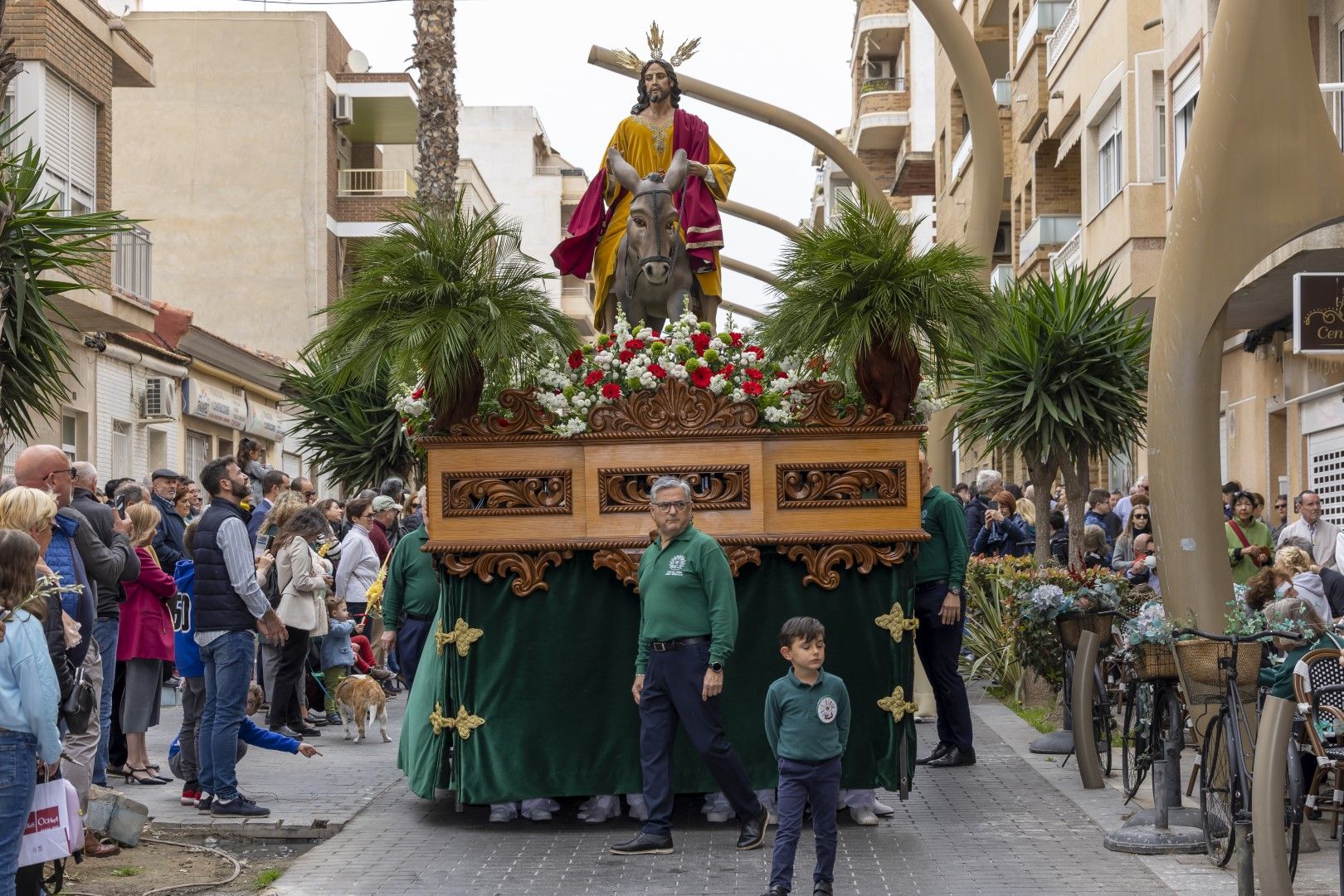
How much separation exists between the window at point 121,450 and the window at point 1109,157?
50.0 ft

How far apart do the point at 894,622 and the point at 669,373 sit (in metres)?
1.89

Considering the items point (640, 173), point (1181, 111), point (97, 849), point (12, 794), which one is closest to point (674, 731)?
point (97, 849)

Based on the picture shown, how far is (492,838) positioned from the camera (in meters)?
10.4

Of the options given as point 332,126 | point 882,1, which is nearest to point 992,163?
point 332,126

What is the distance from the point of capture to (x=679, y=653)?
960 cm

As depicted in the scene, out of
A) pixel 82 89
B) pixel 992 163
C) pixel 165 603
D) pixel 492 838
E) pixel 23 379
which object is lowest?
pixel 492 838

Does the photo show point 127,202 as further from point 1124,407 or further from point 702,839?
point 702,839

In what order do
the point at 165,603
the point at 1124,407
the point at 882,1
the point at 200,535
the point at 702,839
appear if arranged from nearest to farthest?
the point at 702,839 → the point at 200,535 → the point at 165,603 → the point at 1124,407 → the point at 882,1

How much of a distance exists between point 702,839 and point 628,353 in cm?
275

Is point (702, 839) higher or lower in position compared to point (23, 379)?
lower

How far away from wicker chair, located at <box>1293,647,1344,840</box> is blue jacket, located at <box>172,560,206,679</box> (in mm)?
6027

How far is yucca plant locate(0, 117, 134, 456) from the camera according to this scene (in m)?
10.3

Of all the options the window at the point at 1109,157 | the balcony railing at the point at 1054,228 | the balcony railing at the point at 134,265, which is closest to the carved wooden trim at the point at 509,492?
the window at the point at 1109,157

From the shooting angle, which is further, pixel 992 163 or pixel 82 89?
pixel 82 89
